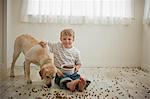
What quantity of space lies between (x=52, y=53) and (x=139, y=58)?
1807 mm

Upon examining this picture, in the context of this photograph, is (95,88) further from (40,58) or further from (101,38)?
(101,38)

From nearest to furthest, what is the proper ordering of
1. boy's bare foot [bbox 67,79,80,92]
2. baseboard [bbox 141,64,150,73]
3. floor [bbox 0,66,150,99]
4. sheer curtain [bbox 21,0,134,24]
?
floor [bbox 0,66,150,99] < boy's bare foot [bbox 67,79,80,92] < baseboard [bbox 141,64,150,73] < sheer curtain [bbox 21,0,134,24]

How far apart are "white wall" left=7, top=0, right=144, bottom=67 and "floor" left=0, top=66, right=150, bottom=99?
0.62 m

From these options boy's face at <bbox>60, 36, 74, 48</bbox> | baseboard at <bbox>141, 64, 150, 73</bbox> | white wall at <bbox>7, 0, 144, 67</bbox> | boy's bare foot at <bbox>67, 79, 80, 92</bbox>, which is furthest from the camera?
white wall at <bbox>7, 0, 144, 67</bbox>

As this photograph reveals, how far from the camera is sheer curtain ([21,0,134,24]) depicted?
3.89 metres

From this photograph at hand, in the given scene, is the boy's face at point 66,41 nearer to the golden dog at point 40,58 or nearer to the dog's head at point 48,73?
the golden dog at point 40,58

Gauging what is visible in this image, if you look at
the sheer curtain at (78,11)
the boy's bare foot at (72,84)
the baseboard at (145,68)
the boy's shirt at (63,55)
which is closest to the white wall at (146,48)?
the baseboard at (145,68)

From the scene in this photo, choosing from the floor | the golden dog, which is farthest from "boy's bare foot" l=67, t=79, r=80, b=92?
the golden dog

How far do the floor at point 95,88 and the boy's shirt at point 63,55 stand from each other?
0.99 feet

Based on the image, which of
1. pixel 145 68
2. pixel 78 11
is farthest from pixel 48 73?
pixel 145 68

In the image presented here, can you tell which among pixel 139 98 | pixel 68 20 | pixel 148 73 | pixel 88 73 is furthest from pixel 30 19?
pixel 139 98

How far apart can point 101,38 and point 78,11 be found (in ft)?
1.87

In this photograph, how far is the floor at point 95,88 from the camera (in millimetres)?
2318

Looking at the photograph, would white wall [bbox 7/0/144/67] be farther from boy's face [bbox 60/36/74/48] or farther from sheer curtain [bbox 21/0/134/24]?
boy's face [bbox 60/36/74/48]
